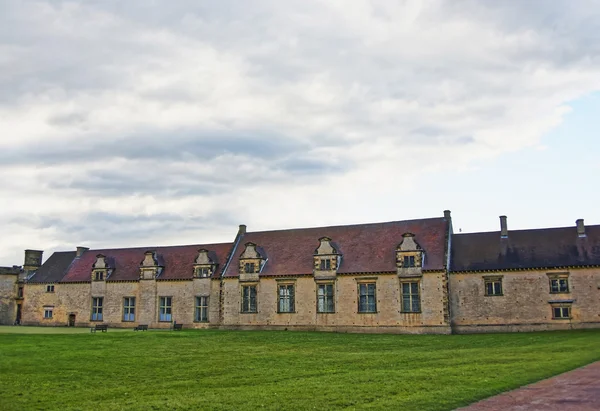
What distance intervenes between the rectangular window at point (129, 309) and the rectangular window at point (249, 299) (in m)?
13.7

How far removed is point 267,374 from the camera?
21.9 metres

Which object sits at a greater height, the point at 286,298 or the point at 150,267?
the point at 150,267

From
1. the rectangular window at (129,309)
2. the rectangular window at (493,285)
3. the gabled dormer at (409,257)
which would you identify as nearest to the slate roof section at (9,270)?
the rectangular window at (129,309)

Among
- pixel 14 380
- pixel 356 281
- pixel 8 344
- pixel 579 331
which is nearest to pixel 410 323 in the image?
pixel 356 281

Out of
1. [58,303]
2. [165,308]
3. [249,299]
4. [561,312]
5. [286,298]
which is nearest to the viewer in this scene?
[561,312]

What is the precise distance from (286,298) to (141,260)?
1941cm

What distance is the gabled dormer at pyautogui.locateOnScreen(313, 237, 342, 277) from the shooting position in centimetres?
5453

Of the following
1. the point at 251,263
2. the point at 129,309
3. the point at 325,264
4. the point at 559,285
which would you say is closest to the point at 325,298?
the point at 325,264

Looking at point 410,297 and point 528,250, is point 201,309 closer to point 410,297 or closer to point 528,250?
point 410,297

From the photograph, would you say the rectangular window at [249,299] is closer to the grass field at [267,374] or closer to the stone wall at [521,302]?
the stone wall at [521,302]

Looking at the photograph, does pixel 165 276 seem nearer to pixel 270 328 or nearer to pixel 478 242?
pixel 270 328

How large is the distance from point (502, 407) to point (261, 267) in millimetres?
43910

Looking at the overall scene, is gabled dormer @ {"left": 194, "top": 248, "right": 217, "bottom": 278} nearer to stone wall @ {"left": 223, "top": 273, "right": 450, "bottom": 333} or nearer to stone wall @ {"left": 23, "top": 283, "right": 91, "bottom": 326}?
stone wall @ {"left": 223, "top": 273, "right": 450, "bottom": 333}

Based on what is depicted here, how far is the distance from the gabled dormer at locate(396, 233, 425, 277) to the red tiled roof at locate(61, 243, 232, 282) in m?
18.6
